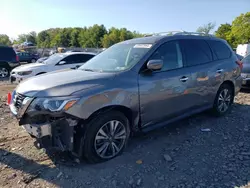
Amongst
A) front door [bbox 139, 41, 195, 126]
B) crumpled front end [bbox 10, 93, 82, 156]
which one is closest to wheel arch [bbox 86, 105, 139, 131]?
front door [bbox 139, 41, 195, 126]

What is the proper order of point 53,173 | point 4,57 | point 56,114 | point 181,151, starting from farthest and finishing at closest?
1. point 4,57
2. point 181,151
3. point 53,173
4. point 56,114

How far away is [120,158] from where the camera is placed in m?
3.46

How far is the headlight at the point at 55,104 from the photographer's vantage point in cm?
282

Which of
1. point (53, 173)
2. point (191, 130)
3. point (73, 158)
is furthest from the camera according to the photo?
point (191, 130)

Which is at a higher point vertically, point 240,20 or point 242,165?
point 240,20

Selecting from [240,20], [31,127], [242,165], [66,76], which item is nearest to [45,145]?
[31,127]

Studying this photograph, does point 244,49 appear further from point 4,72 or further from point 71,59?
point 4,72

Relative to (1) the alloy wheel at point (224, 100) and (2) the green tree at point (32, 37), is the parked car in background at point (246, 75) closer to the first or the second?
(1) the alloy wheel at point (224, 100)

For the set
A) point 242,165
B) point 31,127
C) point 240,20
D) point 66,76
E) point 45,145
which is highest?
point 240,20

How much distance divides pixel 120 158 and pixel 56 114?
122 cm

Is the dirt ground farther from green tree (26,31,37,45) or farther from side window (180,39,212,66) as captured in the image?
green tree (26,31,37,45)

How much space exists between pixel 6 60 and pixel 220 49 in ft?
41.3

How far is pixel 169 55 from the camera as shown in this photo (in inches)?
157

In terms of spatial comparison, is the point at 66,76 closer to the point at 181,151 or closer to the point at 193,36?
the point at 181,151
